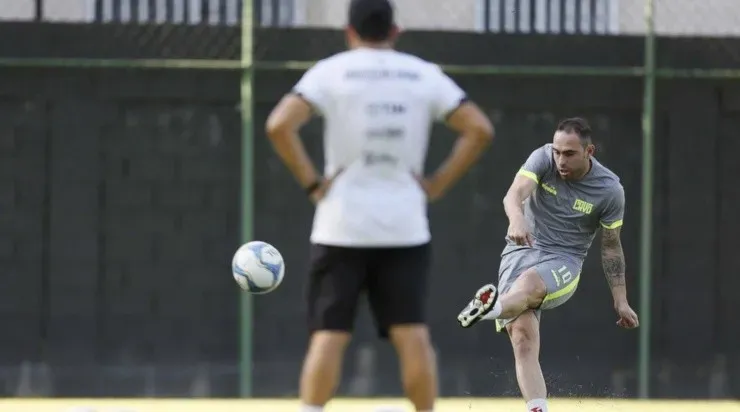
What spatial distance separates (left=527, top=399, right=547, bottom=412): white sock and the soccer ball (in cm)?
155

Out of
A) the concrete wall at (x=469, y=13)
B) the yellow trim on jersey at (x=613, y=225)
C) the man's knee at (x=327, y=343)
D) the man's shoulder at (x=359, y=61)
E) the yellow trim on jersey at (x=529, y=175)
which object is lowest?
the man's knee at (x=327, y=343)

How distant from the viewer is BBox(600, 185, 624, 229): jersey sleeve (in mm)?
8125

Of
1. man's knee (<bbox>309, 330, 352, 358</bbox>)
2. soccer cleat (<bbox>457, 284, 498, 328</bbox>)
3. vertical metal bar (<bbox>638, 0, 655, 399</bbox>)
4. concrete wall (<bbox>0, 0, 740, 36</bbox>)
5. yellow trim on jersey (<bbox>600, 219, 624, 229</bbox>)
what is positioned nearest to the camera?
man's knee (<bbox>309, 330, 352, 358</bbox>)

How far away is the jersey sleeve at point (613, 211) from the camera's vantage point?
8125 millimetres

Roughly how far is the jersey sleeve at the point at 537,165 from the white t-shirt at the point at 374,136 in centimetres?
203

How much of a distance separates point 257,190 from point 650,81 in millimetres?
2772

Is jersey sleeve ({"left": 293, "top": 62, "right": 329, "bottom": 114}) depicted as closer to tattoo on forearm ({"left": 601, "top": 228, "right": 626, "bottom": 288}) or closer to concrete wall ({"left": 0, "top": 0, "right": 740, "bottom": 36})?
tattoo on forearm ({"left": 601, "top": 228, "right": 626, "bottom": 288})

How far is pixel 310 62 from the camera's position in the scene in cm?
1067

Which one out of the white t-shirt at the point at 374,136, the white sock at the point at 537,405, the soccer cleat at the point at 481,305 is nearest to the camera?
the white t-shirt at the point at 374,136

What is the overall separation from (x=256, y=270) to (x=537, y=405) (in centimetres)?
172

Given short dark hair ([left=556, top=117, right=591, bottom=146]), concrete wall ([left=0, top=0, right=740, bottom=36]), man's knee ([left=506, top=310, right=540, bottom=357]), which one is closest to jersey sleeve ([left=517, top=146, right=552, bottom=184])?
short dark hair ([left=556, top=117, right=591, bottom=146])

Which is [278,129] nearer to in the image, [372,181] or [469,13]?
[372,181]

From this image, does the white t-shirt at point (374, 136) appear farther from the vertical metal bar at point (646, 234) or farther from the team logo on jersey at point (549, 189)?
the vertical metal bar at point (646, 234)

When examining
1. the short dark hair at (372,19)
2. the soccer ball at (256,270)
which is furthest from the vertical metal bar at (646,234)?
the short dark hair at (372,19)
